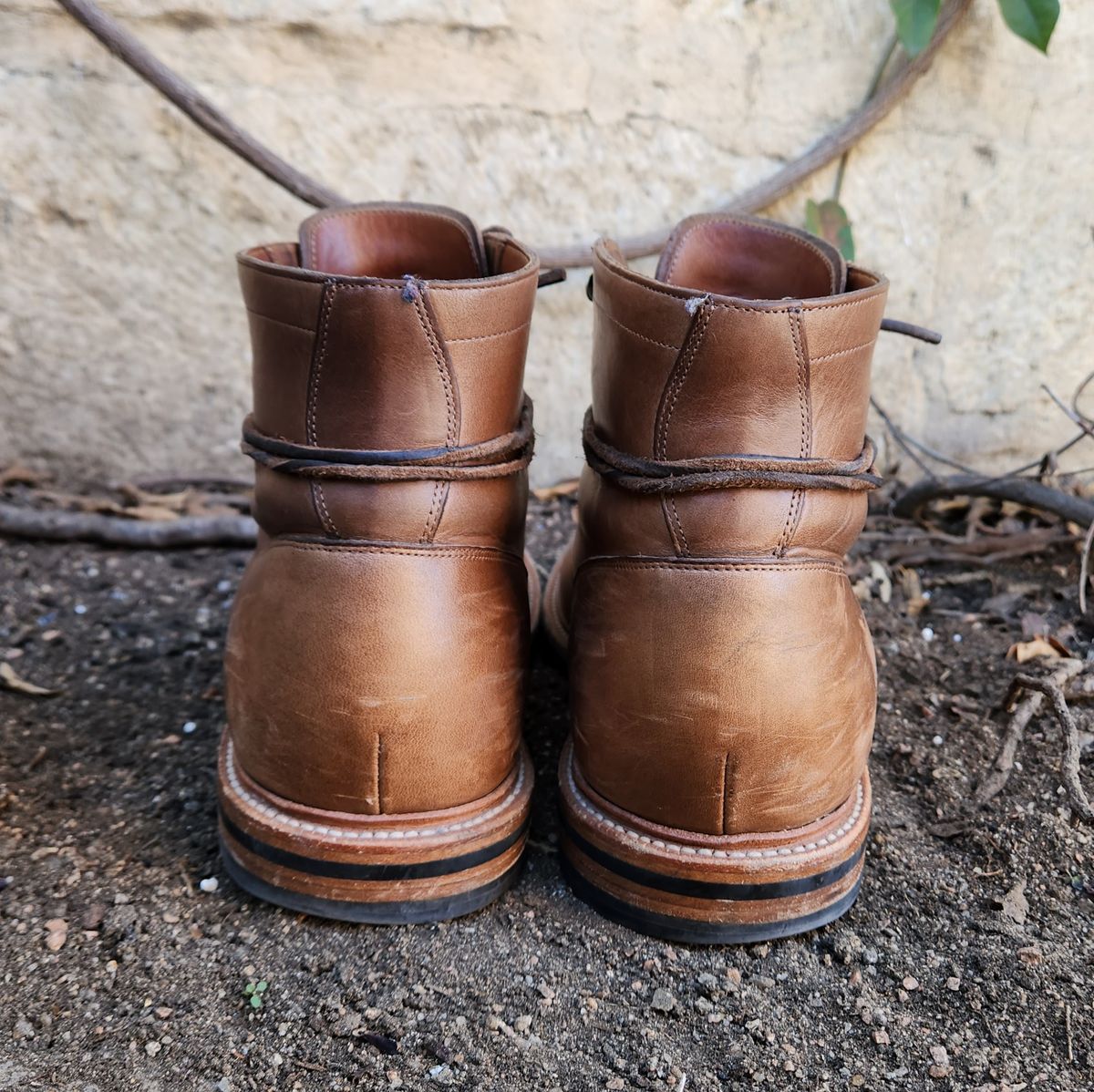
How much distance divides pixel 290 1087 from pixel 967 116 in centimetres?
217

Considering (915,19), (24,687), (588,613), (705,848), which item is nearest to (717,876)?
(705,848)

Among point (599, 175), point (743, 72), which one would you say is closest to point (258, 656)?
point (599, 175)

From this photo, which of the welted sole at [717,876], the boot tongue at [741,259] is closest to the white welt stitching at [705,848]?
the welted sole at [717,876]

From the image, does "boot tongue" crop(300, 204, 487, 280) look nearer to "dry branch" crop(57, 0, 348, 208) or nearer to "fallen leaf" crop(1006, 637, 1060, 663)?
"dry branch" crop(57, 0, 348, 208)

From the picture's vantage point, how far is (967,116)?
2.17m

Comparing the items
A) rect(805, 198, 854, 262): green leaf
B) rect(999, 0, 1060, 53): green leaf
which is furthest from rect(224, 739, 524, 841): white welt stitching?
rect(999, 0, 1060, 53): green leaf

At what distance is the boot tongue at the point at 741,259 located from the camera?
1307 mm

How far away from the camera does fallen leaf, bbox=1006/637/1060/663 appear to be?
5.69 ft

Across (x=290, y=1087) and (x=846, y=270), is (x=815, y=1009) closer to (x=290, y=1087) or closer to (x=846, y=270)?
(x=290, y=1087)

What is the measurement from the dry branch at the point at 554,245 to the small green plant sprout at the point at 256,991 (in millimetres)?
1368

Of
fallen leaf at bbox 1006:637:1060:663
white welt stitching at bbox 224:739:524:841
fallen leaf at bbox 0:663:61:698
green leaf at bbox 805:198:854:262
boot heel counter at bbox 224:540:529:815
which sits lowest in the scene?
fallen leaf at bbox 0:663:61:698

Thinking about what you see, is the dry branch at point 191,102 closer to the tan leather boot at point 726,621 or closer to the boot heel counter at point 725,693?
the tan leather boot at point 726,621

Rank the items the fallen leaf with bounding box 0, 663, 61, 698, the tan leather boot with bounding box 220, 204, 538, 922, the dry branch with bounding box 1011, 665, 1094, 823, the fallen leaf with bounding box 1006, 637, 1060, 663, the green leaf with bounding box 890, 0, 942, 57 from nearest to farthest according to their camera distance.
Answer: the tan leather boot with bounding box 220, 204, 538, 922 < the dry branch with bounding box 1011, 665, 1094, 823 < the fallen leaf with bounding box 0, 663, 61, 698 < the fallen leaf with bounding box 1006, 637, 1060, 663 < the green leaf with bounding box 890, 0, 942, 57

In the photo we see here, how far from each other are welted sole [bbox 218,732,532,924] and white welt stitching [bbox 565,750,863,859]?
0.10m
